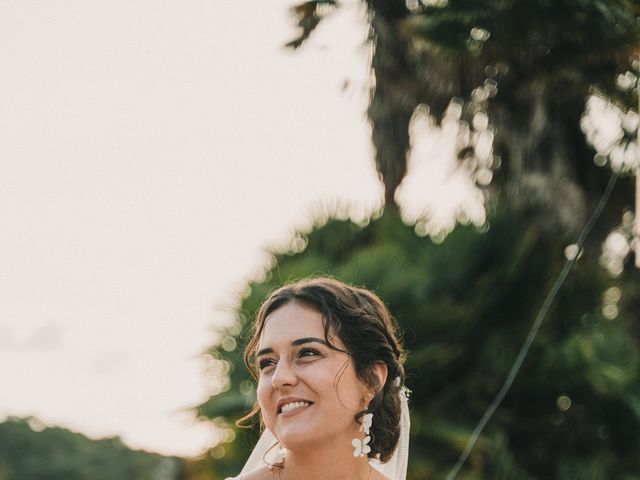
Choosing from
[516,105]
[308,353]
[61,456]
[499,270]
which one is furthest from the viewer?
[61,456]

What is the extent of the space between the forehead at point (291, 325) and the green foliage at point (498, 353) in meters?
4.39

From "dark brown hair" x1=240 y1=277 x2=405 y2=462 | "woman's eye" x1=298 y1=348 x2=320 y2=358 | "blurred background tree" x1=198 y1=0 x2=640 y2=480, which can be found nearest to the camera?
"woman's eye" x1=298 y1=348 x2=320 y2=358

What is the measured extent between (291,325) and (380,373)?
1.42ft

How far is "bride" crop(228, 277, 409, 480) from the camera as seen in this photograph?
307 cm

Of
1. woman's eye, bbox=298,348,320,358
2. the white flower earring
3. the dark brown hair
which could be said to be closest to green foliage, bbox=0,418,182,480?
the white flower earring

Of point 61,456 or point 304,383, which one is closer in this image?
point 304,383

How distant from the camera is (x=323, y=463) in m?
3.23

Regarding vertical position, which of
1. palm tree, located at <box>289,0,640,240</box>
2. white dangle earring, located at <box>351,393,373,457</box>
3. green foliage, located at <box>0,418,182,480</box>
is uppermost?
green foliage, located at <box>0,418,182,480</box>

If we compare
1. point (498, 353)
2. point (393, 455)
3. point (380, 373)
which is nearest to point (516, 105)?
point (498, 353)

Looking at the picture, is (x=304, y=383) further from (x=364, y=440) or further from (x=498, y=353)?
(x=498, y=353)

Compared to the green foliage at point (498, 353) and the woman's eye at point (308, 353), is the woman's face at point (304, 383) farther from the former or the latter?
the green foliage at point (498, 353)

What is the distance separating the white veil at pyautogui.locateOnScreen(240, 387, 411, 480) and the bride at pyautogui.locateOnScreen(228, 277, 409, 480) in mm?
107

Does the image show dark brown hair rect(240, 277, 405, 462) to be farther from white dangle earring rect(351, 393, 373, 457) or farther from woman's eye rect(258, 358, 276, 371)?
woman's eye rect(258, 358, 276, 371)

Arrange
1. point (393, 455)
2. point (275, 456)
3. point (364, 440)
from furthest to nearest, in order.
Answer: point (393, 455) < point (275, 456) < point (364, 440)
